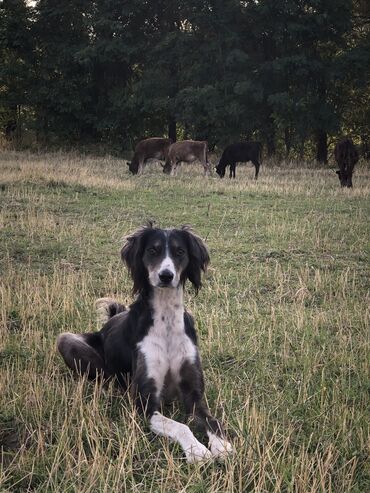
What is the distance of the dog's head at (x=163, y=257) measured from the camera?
419 centimetres

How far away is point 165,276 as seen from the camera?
4113 mm

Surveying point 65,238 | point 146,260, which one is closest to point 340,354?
point 146,260

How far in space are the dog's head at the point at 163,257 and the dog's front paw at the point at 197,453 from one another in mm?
1172

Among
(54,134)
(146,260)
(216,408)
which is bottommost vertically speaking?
(216,408)

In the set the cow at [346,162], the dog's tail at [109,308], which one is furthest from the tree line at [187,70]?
the dog's tail at [109,308]

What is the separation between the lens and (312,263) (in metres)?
8.80

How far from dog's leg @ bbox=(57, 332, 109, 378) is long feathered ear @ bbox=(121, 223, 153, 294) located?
727 millimetres

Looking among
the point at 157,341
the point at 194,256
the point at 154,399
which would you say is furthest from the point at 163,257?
the point at 154,399

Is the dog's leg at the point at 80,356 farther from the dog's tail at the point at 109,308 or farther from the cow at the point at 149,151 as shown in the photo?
the cow at the point at 149,151

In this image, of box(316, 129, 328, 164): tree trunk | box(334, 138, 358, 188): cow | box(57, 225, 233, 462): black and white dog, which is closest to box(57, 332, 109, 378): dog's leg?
box(57, 225, 233, 462): black and white dog

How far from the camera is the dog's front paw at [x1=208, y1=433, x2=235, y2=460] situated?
3355 millimetres

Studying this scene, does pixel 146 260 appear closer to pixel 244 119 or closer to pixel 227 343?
pixel 227 343

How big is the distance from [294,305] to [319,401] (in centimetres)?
239

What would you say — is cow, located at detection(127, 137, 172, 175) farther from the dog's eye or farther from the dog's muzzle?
the dog's muzzle
